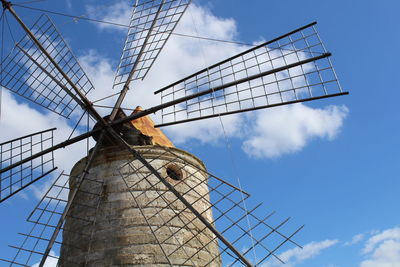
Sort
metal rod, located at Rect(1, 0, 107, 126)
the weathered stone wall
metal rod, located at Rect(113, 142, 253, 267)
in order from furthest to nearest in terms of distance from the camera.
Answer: metal rod, located at Rect(1, 0, 107, 126)
the weathered stone wall
metal rod, located at Rect(113, 142, 253, 267)

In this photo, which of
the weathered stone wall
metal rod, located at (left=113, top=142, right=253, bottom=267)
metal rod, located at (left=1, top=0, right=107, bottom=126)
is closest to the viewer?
metal rod, located at (left=113, top=142, right=253, bottom=267)

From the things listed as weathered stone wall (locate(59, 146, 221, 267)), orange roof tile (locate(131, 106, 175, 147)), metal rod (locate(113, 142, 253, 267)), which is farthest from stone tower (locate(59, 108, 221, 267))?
orange roof tile (locate(131, 106, 175, 147))

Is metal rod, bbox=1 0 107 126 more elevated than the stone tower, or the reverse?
metal rod, bbox=1 0 107 126

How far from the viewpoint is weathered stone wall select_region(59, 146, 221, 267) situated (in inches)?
237

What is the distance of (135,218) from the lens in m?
6.30

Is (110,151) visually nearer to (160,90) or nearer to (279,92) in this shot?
(160,90)

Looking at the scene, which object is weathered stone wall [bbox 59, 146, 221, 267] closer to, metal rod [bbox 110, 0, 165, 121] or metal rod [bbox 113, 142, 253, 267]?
metal rod [bbox 113, 142, 253, 267]

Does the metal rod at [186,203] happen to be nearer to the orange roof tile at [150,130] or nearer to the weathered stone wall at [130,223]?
the weathered stone wall at [130,223]

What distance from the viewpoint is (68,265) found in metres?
6.30

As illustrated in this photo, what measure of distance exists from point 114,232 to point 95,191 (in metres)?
0.91

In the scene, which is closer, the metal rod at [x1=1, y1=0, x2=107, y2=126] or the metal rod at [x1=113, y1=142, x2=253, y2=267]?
the metal rod at [x1=113, y1=142, x2=253, y2=267]

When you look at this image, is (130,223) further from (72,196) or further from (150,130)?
(150,130)

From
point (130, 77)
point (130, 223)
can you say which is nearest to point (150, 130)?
point (130, 77)

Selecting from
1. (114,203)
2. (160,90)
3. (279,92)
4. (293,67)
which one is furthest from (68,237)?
(293,67)
